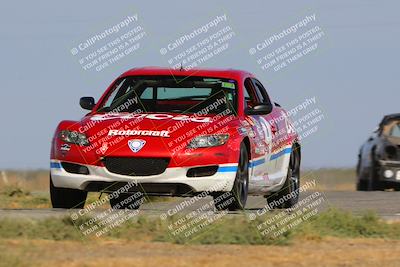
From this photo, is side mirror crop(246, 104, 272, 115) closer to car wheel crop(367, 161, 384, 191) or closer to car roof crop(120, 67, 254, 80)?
car roof crop(120, 67, 254, 80)

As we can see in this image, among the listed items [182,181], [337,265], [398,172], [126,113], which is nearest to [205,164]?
[182,181]

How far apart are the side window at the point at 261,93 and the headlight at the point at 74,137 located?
321cm

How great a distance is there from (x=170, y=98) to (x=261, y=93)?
1516 millimetres

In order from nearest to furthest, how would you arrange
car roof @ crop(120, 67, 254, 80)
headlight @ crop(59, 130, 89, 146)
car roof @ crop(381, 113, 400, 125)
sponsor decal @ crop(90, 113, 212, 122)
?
headlight @ crop(59, 130, 89, 146), sponsor decal @ crop(90, 113, 212, 122), car roof @ crop(120, 67, 254, 80), car roof @ crop(381, 113, 400, 125)

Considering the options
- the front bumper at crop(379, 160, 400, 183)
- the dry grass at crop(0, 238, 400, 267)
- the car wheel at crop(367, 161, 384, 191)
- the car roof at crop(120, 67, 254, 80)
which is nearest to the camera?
the dry grass at crop(0, 238, 400, 267)

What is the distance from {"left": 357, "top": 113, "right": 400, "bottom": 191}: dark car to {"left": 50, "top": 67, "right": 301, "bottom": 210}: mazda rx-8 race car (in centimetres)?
945

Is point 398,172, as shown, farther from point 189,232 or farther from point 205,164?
point 189,232

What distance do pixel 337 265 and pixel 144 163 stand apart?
15.1 feet

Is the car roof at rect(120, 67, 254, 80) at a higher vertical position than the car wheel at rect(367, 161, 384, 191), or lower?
higher

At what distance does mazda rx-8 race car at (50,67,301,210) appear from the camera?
13688 mm

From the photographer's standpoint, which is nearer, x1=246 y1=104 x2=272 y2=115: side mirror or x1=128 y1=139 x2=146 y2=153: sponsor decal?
x1=128 y1=139 x2=146 y2=153: sponsor decal

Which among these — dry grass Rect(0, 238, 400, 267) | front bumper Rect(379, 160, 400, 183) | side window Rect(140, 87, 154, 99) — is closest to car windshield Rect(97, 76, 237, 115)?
side window Rect(140, 87, 154, 99)

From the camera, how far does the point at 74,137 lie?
550 inches

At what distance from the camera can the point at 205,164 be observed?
45.1 ft
